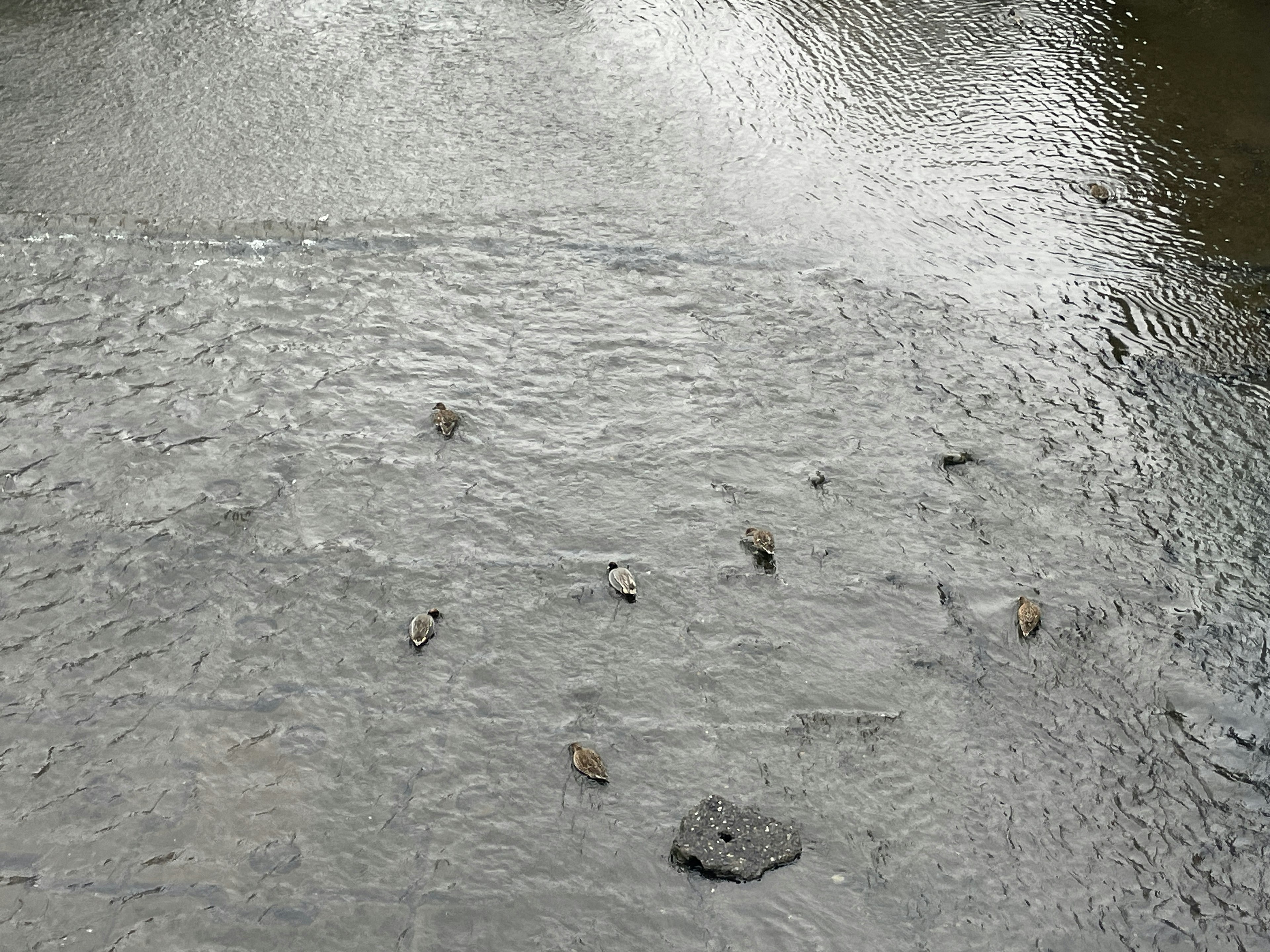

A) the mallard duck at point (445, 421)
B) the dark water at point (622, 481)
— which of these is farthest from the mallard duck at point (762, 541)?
the mallard duck at point (445, 421)

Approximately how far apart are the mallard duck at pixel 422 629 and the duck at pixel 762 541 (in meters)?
1.71

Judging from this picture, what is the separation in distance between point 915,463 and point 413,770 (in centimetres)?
328

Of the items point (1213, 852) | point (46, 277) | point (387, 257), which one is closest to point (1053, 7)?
point (387, 257)

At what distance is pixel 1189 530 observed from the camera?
5.89m

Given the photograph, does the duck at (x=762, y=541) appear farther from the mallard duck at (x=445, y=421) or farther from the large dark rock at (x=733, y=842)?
the mallard duck at (x=445, y=421)

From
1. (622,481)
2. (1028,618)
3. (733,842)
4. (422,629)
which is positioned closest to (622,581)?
(622,481)

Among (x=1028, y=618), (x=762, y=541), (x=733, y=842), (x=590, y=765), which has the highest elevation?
(x=1028, y=618)

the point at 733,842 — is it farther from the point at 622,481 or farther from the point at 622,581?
the point at 622,481

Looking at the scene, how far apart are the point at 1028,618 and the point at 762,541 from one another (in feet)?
4.55

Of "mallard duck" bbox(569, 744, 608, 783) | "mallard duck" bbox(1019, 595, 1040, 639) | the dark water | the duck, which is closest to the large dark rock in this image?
the dark water

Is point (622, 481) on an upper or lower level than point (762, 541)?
lower

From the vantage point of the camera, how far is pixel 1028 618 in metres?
5.39

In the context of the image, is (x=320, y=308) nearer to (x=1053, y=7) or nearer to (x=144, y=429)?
(x=144, y=429)

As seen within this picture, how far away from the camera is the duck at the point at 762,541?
5.77 meters
